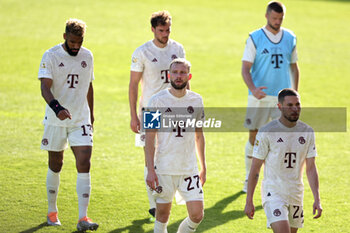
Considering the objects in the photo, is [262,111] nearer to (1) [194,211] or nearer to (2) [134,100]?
(2) [134,100]

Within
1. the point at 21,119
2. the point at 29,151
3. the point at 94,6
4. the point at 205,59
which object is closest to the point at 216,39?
the point at 205,59

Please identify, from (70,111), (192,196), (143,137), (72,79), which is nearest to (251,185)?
(192,196)

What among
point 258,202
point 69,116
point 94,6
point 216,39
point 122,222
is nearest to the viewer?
point 69,116

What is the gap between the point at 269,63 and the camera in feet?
26.9

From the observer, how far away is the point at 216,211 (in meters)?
7.64

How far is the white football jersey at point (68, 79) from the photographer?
6832 millimetres

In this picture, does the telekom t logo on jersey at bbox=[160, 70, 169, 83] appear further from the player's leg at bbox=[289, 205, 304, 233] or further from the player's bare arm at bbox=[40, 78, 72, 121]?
the player's leg at bbox=[289, 205, 304, 233]

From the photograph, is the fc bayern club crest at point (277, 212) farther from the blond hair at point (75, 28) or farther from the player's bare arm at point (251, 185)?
the blond hair at point (75, 28)

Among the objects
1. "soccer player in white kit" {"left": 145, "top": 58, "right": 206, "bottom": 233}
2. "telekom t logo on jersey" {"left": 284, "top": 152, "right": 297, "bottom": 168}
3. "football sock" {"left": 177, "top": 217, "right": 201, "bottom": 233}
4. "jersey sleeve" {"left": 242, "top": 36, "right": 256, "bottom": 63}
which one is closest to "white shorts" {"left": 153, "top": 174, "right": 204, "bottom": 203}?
"soccer player in white kit" {"left": 145, "top": 58, "right": 206, "bottom": 233}

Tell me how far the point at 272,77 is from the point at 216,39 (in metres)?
11.8

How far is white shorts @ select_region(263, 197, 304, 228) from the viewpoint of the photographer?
5.71 m

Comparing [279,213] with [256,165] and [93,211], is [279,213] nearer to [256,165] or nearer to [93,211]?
[256,165]

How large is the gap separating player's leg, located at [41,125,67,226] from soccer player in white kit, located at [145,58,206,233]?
1419 millimetres

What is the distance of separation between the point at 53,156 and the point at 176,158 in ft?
5.87
